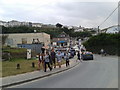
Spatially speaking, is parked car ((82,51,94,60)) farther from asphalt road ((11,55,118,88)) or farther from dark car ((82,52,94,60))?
asphalt road ((11,55,118,88))

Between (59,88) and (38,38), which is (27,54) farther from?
(38,38)

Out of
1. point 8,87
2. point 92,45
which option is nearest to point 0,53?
point 8,87

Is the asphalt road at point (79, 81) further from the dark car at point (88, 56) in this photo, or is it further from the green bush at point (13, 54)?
the dark car at point (88, 56)

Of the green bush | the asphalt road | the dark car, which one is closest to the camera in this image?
the asphalt road

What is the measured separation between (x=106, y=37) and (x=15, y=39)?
2877 centimetres

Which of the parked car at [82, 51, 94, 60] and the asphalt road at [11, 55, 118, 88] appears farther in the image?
the parked car at [82, 51, 94, 60]

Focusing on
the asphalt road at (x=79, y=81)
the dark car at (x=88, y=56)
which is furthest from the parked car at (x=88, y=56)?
the asphalt road at (x=79, y=81)

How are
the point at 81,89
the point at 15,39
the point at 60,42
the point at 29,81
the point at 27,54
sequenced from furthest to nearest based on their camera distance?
the point at 60,42
the point at 15,39
the point at 27,54
the point at 29,81
the point at 81,89

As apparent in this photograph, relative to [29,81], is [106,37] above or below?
above

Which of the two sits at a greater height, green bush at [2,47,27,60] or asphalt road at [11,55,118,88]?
green bush at [2,47,27,60]

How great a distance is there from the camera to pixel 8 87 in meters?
11.9

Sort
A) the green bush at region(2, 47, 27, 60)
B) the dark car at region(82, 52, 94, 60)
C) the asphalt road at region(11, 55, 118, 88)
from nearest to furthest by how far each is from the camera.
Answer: the asphalt road at region(11, 55, 118, 88) → the green bush at region(2, 47, 27, 60) → the dark car at region(82, 52, 94, 60)

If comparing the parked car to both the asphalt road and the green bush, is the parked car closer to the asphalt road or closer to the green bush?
the green bush

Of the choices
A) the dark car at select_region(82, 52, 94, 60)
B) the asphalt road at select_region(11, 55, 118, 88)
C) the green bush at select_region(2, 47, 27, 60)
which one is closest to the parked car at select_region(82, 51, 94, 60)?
the dark car at select_region(82, 52, 94, 60)
